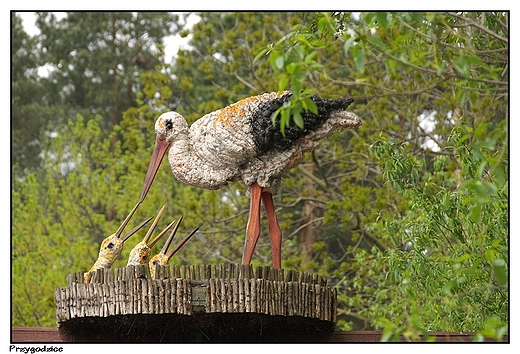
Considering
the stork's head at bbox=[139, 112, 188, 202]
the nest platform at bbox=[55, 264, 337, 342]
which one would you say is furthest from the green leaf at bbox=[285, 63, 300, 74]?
the stork's head at bbox=[139, 112, 188, 202]

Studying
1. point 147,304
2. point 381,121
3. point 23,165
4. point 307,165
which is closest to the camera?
point 147,304

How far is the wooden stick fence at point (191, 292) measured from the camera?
6695mm

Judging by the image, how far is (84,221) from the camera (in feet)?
48.9

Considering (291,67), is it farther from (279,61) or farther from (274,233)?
(274,233)

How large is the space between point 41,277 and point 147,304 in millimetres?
7706

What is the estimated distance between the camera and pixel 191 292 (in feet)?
22.1

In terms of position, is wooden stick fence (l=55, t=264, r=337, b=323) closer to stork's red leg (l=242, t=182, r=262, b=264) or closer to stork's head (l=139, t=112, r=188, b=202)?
stork's red leg (l=242, t=182, r=262, b=264)

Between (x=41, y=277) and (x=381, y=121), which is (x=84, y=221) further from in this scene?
(x=381, y=121)

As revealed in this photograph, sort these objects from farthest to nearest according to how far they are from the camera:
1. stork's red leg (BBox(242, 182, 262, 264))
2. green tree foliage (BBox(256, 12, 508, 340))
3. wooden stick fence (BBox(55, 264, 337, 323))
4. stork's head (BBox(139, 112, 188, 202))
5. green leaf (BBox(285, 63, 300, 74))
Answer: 1. stork's head (BBox(139, 112, 188, 202))
2. stork's red leg (BBox(242, 182, 262, 264))
3. wooden stick fence (BBox(55, 264, 337, 323))
4. green tree foliage (BBox(256, 12, 508, 340))
5. green leaf (BBox(285, 63, 300, 74))

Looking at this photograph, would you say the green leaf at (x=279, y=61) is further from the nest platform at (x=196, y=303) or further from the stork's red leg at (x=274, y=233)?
the stork's red leg at (x=274, y=233)

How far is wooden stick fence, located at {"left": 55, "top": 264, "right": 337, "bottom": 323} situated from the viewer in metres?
6.70

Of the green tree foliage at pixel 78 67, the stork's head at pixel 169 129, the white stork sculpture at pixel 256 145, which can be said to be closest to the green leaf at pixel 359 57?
the white stork sculpture at pixel 256 145

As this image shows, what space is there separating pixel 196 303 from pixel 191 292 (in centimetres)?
8

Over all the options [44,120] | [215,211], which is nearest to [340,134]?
[215,211]
